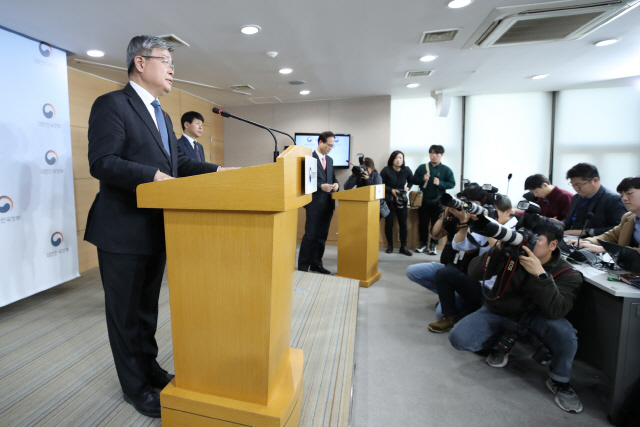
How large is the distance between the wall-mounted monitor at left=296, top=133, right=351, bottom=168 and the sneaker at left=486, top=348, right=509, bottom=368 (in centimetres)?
409

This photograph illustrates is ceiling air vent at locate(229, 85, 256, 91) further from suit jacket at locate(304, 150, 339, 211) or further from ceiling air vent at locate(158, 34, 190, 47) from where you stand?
suit jacket at locate(304, 150, 339, 211)


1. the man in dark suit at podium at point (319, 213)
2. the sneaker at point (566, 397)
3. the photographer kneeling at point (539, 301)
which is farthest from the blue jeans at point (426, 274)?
the man in dark suit at podium at point (319, 213)

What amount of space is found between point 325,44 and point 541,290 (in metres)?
2.82

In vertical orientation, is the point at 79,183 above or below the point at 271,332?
above

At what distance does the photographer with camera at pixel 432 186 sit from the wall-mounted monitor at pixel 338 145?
1.31 meters

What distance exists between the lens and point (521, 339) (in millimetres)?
1907

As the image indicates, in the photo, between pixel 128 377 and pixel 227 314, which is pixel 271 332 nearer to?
pixel 227 314

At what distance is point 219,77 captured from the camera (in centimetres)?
430

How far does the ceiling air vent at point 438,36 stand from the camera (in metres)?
2.99

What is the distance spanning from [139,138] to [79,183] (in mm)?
3257

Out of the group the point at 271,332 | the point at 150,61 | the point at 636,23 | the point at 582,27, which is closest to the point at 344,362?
the point at 271,332

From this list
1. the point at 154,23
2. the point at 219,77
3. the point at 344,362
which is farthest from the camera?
the point at 219,77

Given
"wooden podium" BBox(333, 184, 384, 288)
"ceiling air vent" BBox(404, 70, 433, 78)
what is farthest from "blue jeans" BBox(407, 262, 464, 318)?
"ceiling air vent" BBox(404, 70, 433, 78)

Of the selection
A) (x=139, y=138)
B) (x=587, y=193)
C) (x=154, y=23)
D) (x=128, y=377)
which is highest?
(x=154, y=23)
